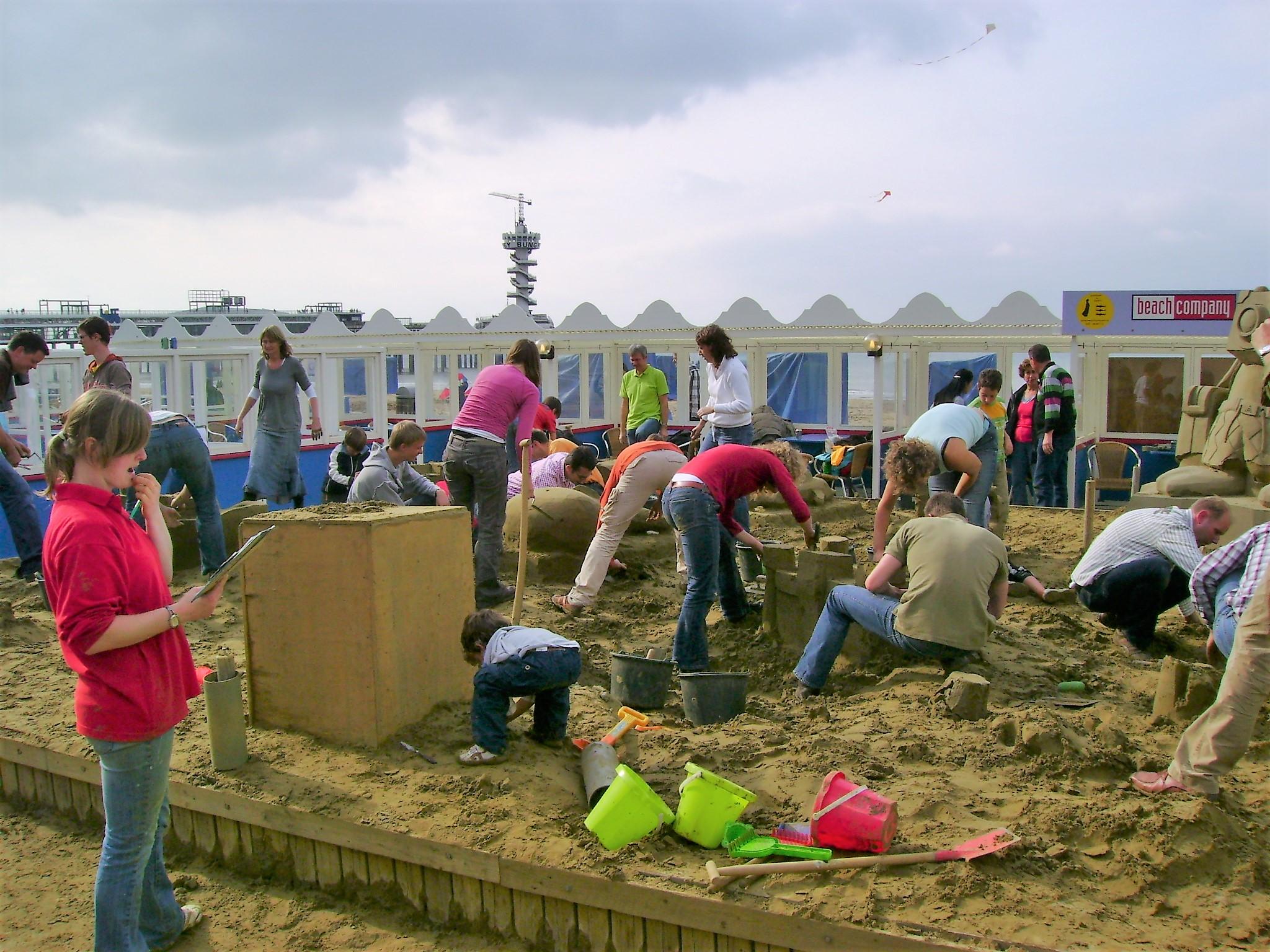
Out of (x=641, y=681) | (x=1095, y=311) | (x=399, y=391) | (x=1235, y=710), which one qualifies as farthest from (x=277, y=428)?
(x=399, y=391)

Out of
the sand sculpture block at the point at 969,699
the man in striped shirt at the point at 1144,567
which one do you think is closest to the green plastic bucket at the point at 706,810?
the sand sculpture block at the point at 969,699

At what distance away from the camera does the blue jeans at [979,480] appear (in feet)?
23.7

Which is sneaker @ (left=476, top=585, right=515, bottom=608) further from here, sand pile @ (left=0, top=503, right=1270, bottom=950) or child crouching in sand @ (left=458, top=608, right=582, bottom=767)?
child crouching in sand @ (left=458, top=608, right=582, bottom=767)

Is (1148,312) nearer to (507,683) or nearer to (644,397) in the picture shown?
(644,397)

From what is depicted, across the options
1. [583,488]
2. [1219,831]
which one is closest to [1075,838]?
[1219,831]

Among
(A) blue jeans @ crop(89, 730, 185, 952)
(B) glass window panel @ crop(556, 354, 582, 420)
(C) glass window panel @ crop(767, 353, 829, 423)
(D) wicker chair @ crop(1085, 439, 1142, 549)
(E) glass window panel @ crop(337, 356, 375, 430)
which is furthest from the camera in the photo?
(B) glass window panel @ crop(556, 354, 582, 420)

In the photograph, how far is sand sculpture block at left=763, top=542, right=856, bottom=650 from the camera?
19.0 ft

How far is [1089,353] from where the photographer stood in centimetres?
1277

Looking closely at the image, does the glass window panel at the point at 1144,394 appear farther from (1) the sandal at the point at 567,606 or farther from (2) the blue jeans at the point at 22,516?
(2) the blue jeans at the point at 22,516

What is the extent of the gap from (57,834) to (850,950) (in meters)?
3.27

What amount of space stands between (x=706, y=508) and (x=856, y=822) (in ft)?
8.16

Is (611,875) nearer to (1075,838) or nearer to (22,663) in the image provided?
(1075,838)

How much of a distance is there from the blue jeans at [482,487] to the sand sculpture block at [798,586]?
5.46 feet

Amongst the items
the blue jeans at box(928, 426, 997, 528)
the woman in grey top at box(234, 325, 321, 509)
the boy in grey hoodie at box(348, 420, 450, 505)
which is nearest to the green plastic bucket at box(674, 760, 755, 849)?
the boy in grey hoodie at box(348, 420, 450, 505)
